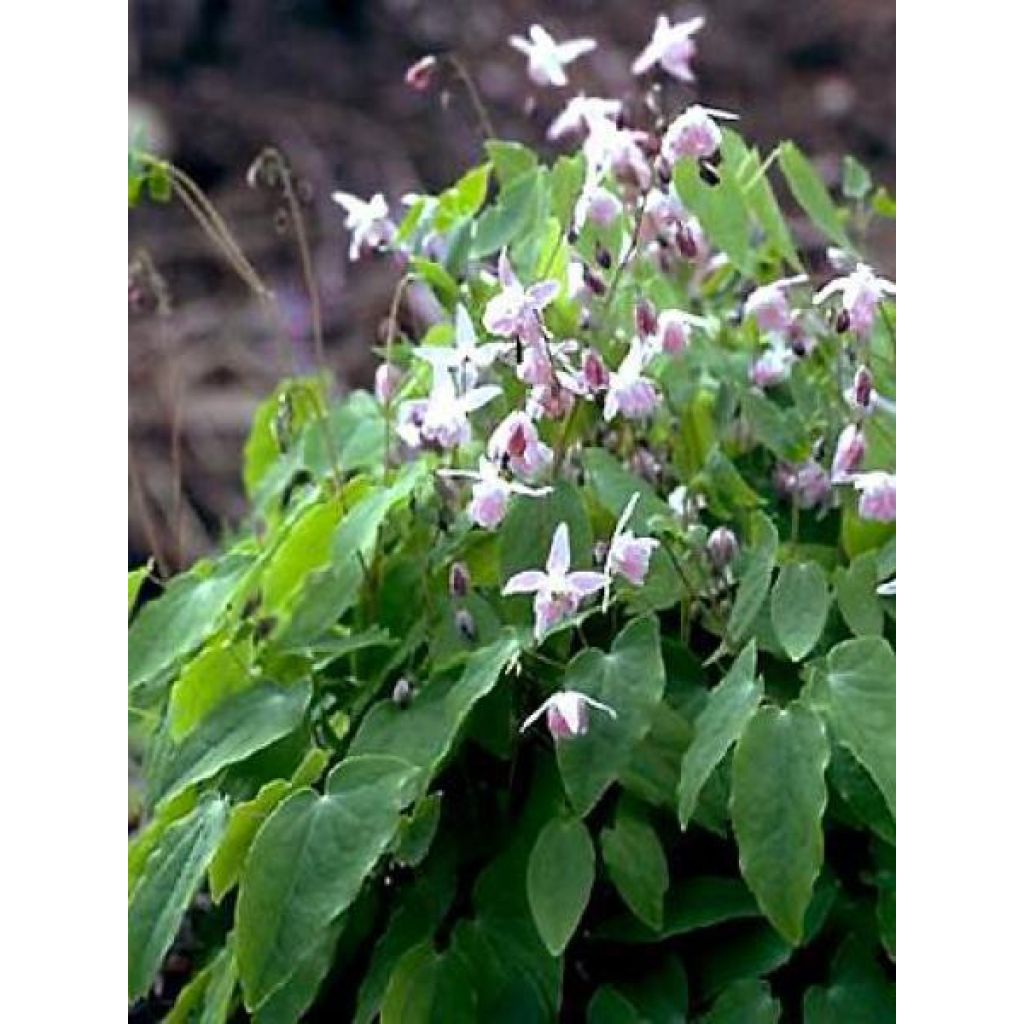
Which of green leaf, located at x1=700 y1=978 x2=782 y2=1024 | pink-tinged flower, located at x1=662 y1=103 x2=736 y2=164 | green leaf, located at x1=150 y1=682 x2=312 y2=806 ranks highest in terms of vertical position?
pink-tinged flower, located at x1=662 y1=103 x2=736 y2=164

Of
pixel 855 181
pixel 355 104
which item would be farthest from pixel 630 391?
pixel 355 104

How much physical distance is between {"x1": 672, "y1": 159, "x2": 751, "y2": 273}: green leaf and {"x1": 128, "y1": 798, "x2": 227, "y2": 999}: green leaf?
42 centimetres

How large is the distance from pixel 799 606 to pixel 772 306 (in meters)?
0.23

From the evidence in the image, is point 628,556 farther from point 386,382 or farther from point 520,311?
point 386,382

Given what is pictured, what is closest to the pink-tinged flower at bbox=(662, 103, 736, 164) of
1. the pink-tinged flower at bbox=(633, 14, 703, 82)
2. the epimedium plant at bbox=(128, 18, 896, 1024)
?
the epimedium plant at bbox=(128, 18, 896, 1024)

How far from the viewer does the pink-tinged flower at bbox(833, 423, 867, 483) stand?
1.13m

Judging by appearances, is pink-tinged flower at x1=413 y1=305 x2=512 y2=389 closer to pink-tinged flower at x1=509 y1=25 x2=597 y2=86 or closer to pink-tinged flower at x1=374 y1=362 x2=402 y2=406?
pink-tinged flower at x1=374 y1=362 x2=402 y2=406

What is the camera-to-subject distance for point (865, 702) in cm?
97

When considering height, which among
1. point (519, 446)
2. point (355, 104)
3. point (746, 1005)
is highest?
point (519, 446)

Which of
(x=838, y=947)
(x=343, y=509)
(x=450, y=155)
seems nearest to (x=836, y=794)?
(x=838, y=947)

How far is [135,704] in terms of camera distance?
1299 mm

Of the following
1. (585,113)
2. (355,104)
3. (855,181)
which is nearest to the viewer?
(585,113)
